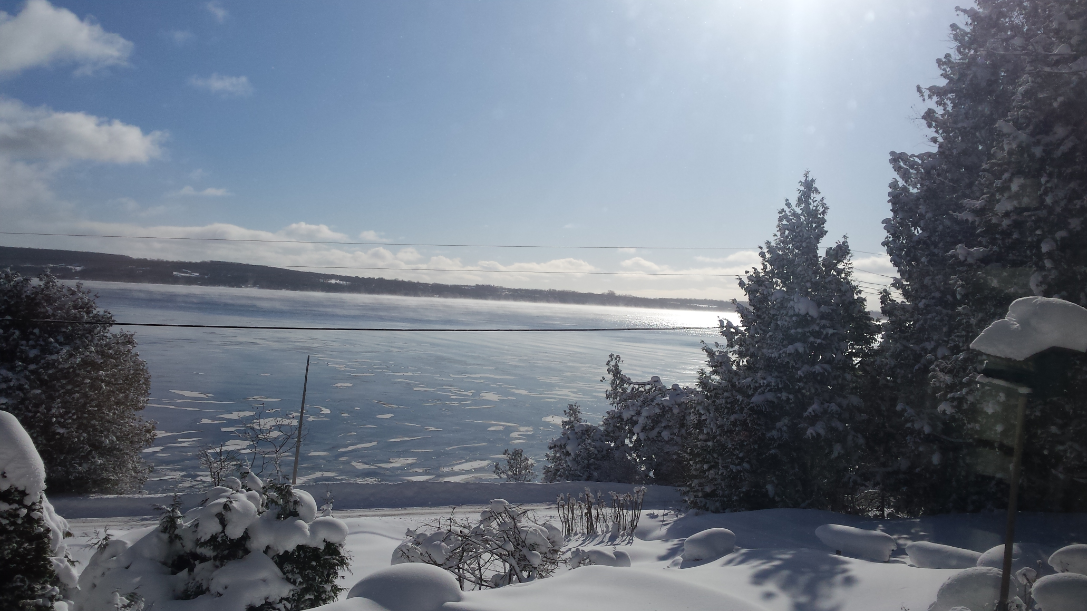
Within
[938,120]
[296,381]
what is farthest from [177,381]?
[938,120]

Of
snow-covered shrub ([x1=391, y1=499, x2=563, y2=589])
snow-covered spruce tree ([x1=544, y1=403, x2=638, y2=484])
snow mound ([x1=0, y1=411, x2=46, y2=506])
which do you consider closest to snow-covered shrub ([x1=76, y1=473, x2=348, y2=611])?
snow mound ([x1=0, y1=411, x2=46, y2=506])

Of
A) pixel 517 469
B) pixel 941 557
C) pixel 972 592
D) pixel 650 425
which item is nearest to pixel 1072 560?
pixel 972 592

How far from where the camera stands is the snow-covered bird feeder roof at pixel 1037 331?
4477 mm

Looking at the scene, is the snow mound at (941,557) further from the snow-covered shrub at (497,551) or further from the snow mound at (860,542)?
the snow-covered shrub at (497,551)

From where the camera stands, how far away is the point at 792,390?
14.7m

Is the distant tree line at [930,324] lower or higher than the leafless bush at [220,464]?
higher

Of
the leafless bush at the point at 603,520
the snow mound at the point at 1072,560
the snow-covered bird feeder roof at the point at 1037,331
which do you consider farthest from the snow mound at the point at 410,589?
the leafless bush at the point at 603,520

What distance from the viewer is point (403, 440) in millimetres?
35062

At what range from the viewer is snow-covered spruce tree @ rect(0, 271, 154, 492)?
59.0 ft

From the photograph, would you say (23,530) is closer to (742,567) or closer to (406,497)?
(742,567)

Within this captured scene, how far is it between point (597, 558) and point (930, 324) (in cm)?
1268

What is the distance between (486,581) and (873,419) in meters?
13.4

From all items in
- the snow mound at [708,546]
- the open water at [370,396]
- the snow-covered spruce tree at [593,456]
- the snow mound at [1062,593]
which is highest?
the snow mound at [1062,593]

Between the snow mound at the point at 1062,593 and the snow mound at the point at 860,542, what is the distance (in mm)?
3739
